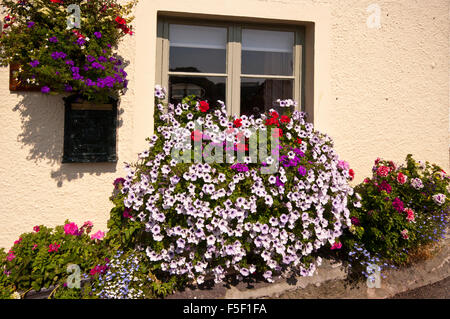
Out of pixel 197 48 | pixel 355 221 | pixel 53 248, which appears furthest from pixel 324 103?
pixel 53 248

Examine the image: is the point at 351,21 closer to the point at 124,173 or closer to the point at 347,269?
the point at 347,269

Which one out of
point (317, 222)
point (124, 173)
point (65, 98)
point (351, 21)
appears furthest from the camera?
point (351, 21)

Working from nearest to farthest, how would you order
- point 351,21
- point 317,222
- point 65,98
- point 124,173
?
point 317,222
point 65,98
point 124,173
point 351,21

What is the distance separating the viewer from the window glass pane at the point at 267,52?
2949 millimetres

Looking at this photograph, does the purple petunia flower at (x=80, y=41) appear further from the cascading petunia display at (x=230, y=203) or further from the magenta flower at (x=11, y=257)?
the magenta flower at (x=11, y=257)

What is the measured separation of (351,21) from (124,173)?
9.73ft

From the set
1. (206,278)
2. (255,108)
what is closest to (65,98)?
(255,108)

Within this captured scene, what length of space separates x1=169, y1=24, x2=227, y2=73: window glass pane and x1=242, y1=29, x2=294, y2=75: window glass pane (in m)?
0.26

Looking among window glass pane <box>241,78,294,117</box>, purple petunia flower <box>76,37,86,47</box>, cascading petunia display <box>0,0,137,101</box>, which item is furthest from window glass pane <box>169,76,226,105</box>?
purple petunia flower <box>76,37,86,47</box>

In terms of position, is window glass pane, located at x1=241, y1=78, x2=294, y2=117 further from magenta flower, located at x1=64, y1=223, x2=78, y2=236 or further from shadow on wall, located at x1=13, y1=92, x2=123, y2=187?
magenta flower, located at x1=64, y1=223, x2=78, y2=236

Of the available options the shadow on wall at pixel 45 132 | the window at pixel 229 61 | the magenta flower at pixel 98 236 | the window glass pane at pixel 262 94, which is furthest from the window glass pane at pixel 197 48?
the magenta flower at pixel 98 236

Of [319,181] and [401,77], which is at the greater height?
[401,77]
